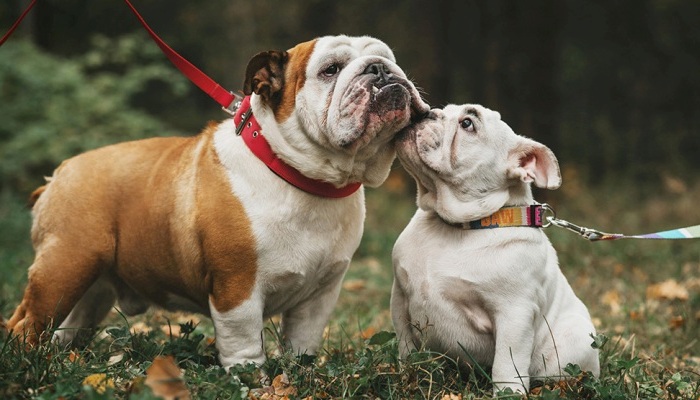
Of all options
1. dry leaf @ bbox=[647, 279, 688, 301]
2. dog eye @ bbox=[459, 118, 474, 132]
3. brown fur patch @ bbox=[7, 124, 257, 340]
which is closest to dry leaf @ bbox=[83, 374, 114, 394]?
brown fur patch @ bbox=[7, 124, 257, 340]

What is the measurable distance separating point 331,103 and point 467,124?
0.68 meters

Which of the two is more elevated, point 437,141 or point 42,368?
point 437,141

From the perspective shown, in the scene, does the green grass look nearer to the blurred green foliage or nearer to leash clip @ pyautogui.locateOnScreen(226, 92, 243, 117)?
the blurred green foliage

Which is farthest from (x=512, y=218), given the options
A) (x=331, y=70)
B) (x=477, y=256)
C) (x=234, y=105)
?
(x=234, y=105)

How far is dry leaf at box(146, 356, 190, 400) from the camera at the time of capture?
9.70ft

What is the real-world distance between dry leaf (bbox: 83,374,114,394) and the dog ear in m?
1.49

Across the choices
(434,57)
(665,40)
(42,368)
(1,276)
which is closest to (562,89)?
(665,40)

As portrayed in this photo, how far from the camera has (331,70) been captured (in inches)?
150

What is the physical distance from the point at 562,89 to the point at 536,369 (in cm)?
1576

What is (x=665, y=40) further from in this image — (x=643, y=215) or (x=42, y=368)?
(x=42, y=368)

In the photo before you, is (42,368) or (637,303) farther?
(637,303)

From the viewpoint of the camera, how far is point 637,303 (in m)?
6.16

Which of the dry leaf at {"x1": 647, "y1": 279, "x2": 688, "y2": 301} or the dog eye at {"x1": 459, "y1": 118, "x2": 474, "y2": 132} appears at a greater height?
the dog eye at {"x1": 459, "y1": 118, "x2": 474, "y2": 132}

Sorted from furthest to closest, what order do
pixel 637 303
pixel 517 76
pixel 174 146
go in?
1. pixel 517 76
2. pixel 637 303
3. pixel 174 146
